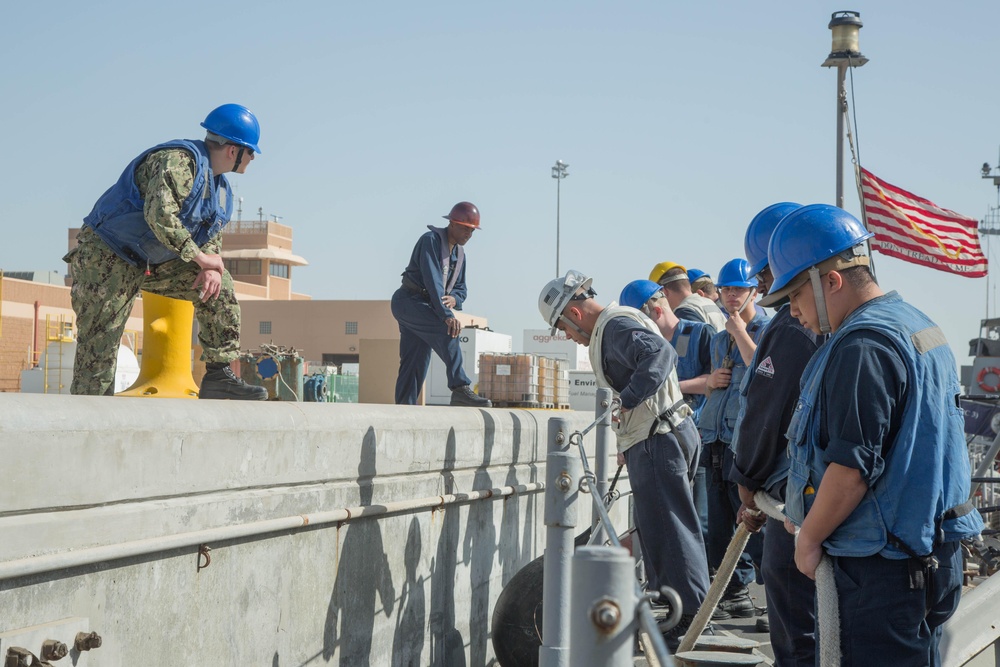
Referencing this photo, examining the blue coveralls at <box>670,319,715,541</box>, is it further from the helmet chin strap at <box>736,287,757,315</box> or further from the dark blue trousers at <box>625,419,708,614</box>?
the dark blue trousers at <box>625,419,708,614</box>

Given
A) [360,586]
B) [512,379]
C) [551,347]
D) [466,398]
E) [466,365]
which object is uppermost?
[551,347]

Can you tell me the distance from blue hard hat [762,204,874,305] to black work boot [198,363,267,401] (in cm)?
337

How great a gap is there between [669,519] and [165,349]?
9.79 ft

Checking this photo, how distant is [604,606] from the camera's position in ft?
6.13

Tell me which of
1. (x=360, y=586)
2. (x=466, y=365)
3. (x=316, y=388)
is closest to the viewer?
(x=360, y=586)

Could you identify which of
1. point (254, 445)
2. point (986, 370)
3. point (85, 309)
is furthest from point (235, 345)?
point (986, 370)

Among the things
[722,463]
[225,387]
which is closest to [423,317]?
[722,463]

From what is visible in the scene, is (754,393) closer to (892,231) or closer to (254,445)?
(254,445)

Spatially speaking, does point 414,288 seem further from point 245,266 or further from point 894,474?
point 245,266

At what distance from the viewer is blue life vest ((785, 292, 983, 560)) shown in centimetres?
325

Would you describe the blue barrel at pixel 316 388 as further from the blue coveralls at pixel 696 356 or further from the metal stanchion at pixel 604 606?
the metal stanchion at pixel 604 606

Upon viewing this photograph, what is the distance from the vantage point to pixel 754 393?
15.8 feet

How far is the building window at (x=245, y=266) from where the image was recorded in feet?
267

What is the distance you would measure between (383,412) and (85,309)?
177 cm
